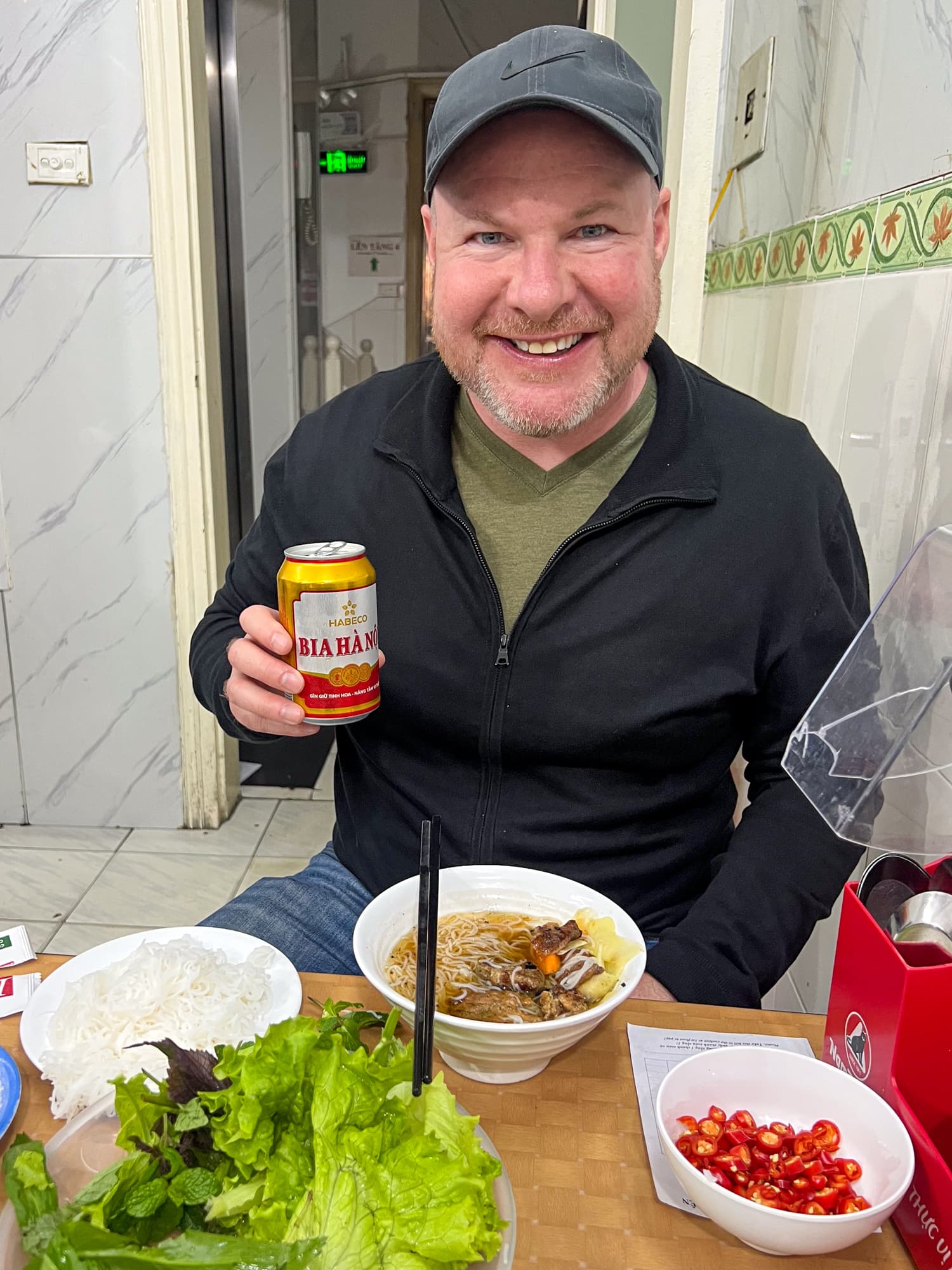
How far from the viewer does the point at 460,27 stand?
4590 millimetres

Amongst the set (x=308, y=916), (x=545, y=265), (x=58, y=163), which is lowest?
(x=308, y=916)

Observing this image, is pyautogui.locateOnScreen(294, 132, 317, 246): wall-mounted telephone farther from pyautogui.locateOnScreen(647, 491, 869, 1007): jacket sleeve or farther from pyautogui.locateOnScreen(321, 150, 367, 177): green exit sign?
pyautogui.locateOnScreen(647, 491, 869, 1007): jacket sleeve

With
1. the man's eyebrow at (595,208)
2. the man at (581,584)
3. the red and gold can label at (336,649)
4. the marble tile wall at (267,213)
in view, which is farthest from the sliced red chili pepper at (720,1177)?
the marble tile wall at (267,213)

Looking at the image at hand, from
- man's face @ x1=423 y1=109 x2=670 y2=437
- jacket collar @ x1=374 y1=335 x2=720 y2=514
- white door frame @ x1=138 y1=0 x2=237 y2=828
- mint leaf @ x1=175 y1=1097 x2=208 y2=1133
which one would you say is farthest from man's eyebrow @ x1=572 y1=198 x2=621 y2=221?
white door frame @ x1=138 y1=0 x2=237 y2=828

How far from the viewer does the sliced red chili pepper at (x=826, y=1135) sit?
67cm

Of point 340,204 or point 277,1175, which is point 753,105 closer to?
point 277,1175

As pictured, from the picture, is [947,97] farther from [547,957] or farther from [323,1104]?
[323,1104]

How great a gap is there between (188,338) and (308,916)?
1644mm

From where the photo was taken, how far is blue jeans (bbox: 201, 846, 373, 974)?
45.2 inches

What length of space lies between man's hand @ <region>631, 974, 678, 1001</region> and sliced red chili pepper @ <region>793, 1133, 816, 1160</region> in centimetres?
23

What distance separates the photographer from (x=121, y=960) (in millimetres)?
832

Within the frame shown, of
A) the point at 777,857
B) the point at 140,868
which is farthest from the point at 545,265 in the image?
the point at 140,868

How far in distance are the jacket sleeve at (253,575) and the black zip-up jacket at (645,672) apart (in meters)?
0.07

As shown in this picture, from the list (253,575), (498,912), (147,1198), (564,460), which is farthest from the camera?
(253,575)
